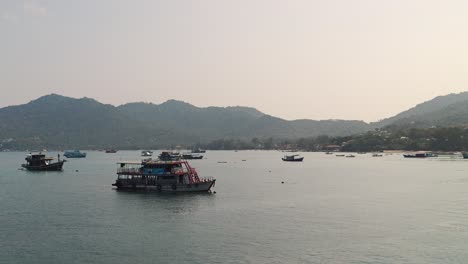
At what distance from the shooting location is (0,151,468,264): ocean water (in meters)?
50.7

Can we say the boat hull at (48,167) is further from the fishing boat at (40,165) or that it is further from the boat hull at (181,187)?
the boat hull at (181,187)

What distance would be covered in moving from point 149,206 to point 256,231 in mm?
26935

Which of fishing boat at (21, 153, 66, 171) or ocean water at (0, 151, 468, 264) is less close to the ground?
fishing boat at (21, 153, 66, 171)

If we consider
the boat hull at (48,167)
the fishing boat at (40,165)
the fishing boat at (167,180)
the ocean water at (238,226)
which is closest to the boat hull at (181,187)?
the fishing boat at (167,180)

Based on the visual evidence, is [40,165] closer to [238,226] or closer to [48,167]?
[48,167]

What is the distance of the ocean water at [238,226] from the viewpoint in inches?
1996

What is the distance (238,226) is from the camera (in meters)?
64.8

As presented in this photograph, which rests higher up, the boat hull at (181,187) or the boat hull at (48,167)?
the boat hull at (48,167)

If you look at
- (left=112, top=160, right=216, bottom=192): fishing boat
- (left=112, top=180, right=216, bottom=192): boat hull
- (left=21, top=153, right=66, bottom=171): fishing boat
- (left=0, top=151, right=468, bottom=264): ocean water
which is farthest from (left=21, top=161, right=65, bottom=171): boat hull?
(left=112, top=180, right=216, bottom=192): boat hull

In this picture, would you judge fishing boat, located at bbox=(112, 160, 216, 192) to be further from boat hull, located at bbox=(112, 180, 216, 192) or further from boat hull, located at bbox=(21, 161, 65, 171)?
boat hull, located at bbox=(21, 161, 65, 171)

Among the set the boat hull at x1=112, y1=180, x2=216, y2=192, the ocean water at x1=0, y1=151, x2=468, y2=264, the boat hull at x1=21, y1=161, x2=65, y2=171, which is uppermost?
the boat hull at x1=21, y1=161, x2=65, y2=171

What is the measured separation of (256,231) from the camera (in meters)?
61.4

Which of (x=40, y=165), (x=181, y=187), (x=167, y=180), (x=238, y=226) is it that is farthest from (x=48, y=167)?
(x=238, y=226)

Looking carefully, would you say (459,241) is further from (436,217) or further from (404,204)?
(404,204)
